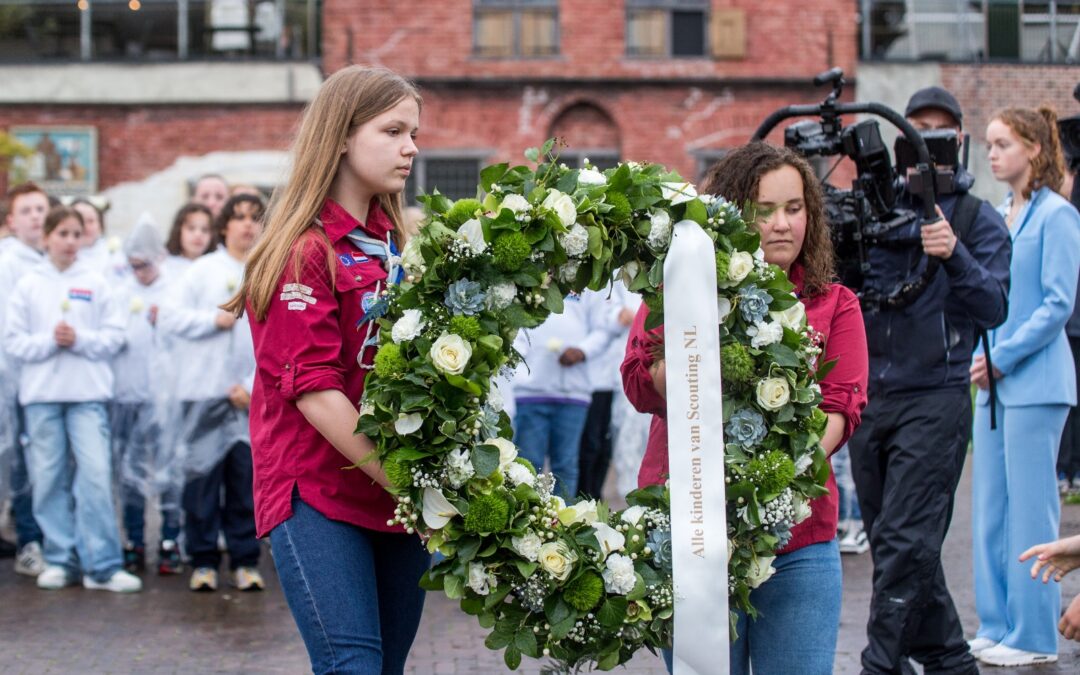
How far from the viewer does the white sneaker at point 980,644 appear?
21.9 feet

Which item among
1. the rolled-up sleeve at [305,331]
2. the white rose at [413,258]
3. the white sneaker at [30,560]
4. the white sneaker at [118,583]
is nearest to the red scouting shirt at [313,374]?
the rolled-up sleeve at [305,331]

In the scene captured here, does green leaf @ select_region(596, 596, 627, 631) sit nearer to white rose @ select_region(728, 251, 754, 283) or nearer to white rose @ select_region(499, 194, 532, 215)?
white rose @ select_region(728, 251, 754, 283)

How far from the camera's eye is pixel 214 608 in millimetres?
8234

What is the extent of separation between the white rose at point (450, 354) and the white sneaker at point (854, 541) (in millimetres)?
6462

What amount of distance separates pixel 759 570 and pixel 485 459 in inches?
31.4

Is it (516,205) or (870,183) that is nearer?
(516,205)

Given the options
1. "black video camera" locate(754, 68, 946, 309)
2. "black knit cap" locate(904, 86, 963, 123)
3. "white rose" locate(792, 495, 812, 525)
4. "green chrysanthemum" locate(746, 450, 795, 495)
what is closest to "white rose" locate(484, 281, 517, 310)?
"green chrysanthemum" locate(746, 450, 795, 495)

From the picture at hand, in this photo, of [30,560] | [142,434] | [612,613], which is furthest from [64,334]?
[612,613]

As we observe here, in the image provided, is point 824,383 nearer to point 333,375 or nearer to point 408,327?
point 408,327

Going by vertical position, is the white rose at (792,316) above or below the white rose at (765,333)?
above

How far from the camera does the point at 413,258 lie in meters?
3.74

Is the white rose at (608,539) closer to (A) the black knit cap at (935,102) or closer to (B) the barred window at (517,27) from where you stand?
(A) the black knit cap at (935,102)

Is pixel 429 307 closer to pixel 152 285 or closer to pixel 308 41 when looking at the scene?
pixel 152 285

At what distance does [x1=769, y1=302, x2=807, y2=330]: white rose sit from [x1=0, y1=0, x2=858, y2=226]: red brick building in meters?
19.1
